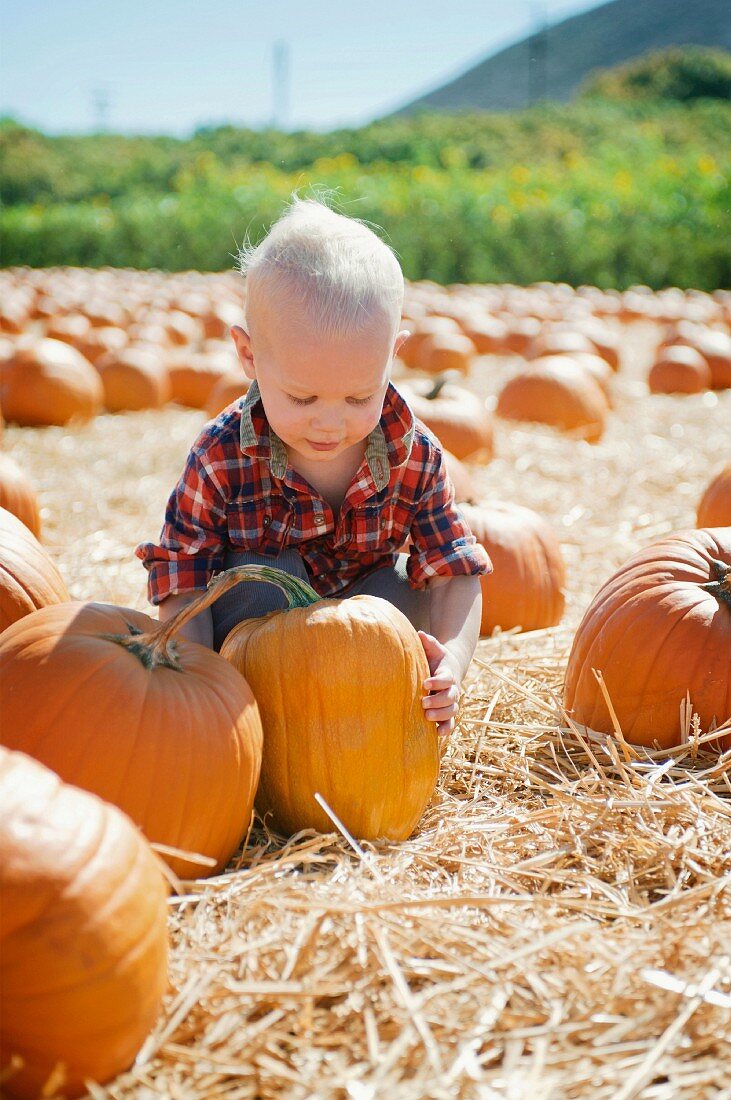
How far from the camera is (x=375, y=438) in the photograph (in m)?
2.66

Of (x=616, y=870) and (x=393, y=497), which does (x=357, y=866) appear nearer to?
(x=616, y=870)

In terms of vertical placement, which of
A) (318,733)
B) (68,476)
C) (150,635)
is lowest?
(68,476)

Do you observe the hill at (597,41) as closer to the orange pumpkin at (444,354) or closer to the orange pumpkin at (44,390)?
the orange pumpkin at (444,354)

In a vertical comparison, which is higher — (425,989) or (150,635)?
(150,635)

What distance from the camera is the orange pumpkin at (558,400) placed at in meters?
7.69

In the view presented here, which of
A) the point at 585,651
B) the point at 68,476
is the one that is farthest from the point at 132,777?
the point at 68,476

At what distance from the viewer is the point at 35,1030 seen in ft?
4.89

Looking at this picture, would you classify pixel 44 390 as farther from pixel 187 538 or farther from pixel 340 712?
pixel 340 712

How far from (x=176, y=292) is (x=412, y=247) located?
5974 mm

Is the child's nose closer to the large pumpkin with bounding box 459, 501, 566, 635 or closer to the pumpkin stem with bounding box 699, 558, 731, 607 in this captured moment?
the pumpkin stem with bounding box 699, 558, 731, 607

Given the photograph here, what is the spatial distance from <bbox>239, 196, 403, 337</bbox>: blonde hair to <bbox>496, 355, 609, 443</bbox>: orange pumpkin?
17.9 ft

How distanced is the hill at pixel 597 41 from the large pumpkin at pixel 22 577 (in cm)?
6452

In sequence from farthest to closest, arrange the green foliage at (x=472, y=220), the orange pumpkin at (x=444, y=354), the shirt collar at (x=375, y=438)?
the green foliage at (x=472, y=220) → the orange pumpkin at (x=444, y=354) → the shirt collar at (x=375, y=438)

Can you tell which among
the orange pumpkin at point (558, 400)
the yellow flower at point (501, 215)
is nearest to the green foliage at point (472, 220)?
the yellow flower at point (501, 215)
